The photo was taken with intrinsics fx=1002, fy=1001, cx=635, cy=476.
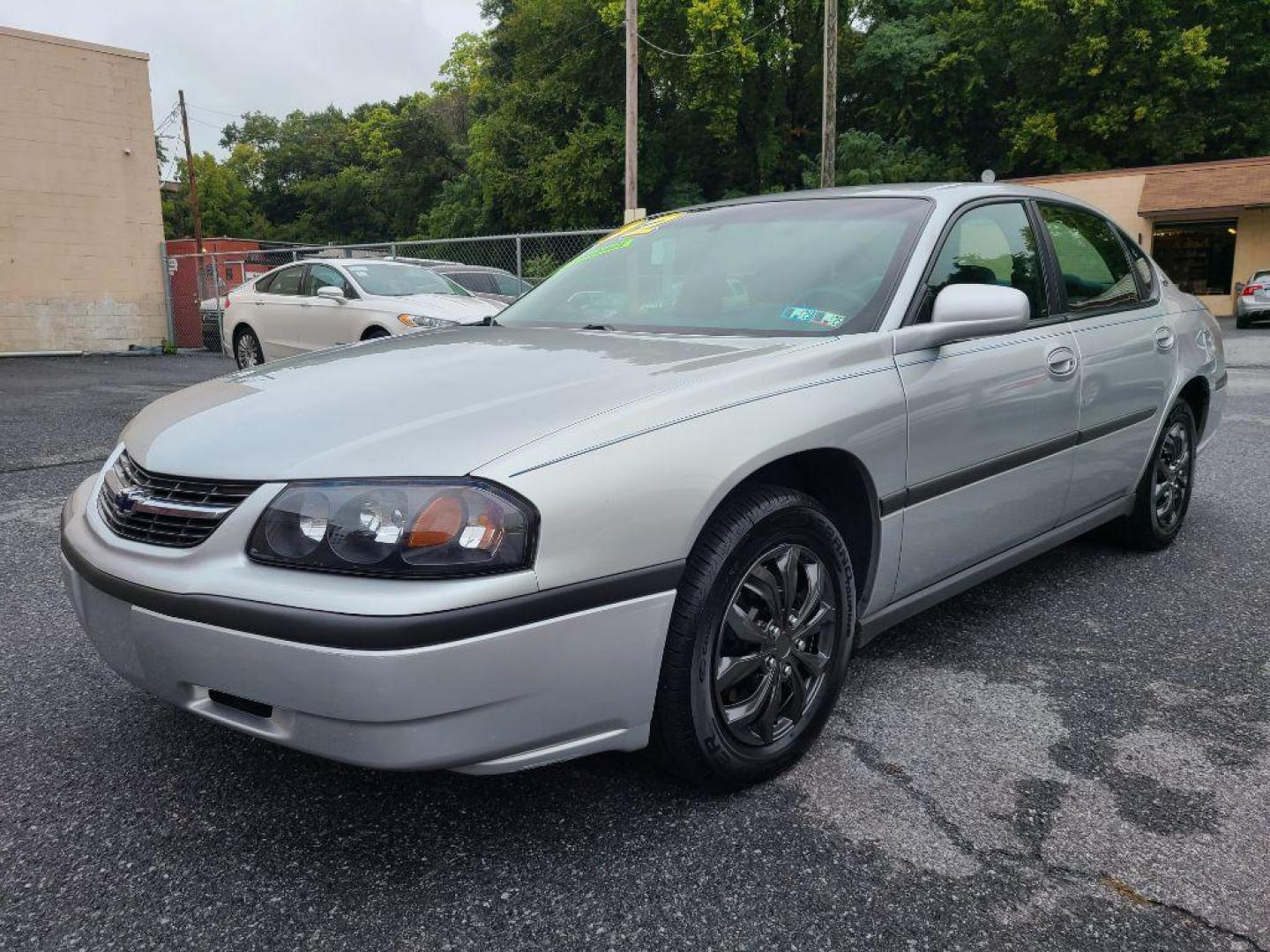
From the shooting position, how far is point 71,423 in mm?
8562

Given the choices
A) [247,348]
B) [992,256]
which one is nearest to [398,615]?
[992,256]

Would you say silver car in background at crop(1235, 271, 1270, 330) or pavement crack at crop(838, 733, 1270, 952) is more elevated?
silver car in background at crop(1235, 271, 1270, 330)

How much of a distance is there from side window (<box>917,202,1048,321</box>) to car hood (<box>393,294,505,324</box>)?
6.65 metres

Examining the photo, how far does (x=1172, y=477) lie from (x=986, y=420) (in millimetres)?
1843

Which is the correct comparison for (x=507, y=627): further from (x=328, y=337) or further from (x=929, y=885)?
(x=328, y=337)

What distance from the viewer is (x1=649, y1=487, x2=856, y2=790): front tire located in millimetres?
2123

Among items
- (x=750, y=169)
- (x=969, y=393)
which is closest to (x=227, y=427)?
(x=969, y=393)

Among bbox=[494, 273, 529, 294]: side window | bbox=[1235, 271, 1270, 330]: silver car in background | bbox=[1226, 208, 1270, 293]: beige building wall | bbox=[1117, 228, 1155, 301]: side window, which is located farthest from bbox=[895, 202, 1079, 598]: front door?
bbox=[1226, 208, 1270, 293]: beige building wall

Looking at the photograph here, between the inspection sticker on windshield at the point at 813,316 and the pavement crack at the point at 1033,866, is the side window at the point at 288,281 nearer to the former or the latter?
the inspection sticker on windshield at the point at 813,316

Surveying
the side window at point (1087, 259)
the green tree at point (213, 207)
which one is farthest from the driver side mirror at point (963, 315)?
the green tree at point (213, 207)

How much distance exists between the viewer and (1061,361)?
10.8ft

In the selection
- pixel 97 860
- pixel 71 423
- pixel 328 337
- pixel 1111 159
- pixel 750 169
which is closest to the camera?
pixel 97 860

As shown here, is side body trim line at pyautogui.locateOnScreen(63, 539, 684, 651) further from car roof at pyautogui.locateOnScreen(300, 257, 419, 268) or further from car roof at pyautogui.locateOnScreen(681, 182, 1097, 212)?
car roof at pyautogui.locateOnScreen(300, 257, 419, 268)

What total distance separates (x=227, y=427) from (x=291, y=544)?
49 cm
